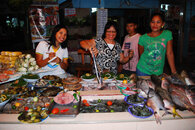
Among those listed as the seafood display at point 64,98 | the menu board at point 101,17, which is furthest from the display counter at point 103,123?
the menu board at point 101,17

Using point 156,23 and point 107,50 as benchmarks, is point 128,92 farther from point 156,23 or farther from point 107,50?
point 156,23

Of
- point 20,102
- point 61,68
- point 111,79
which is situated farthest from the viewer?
point 61,68

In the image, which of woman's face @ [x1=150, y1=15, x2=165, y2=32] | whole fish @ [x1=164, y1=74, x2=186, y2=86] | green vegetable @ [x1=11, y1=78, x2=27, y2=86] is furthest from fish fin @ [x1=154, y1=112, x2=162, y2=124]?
green vegetable @ [x1=11, y1=78, x2=27, y2=86]

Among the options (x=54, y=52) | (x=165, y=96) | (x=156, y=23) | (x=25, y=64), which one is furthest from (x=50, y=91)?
(x=156, y=23)

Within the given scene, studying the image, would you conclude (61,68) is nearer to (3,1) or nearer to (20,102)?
(20,102)

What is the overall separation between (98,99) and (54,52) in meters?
1.66

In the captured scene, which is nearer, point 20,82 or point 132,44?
point 20,82

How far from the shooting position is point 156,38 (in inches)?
113

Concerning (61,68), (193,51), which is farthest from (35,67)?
(193,51)

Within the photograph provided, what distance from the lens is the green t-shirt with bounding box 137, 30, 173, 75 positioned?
2.85 m

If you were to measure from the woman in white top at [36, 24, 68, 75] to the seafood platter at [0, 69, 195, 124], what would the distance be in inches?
24.6

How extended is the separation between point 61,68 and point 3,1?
6.78 m

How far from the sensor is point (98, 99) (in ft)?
6.73

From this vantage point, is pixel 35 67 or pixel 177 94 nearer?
pixel 177 94
